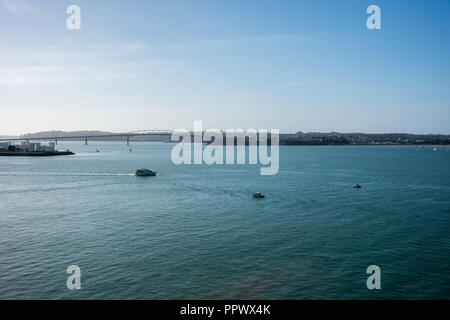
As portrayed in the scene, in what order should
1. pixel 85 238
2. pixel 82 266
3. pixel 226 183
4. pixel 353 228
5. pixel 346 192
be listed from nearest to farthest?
pixel 82 266 → pixel 85 238 → pixel 353 228 → pixel 346 192 → pixel 226 183

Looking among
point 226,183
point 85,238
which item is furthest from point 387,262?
point 226,183

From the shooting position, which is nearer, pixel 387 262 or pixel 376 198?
pixel 387 262

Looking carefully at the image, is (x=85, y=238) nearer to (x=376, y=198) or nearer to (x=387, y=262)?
(x=387, y=262)

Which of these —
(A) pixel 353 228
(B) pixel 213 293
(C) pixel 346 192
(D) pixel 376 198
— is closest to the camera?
(B) pixel 213 293
